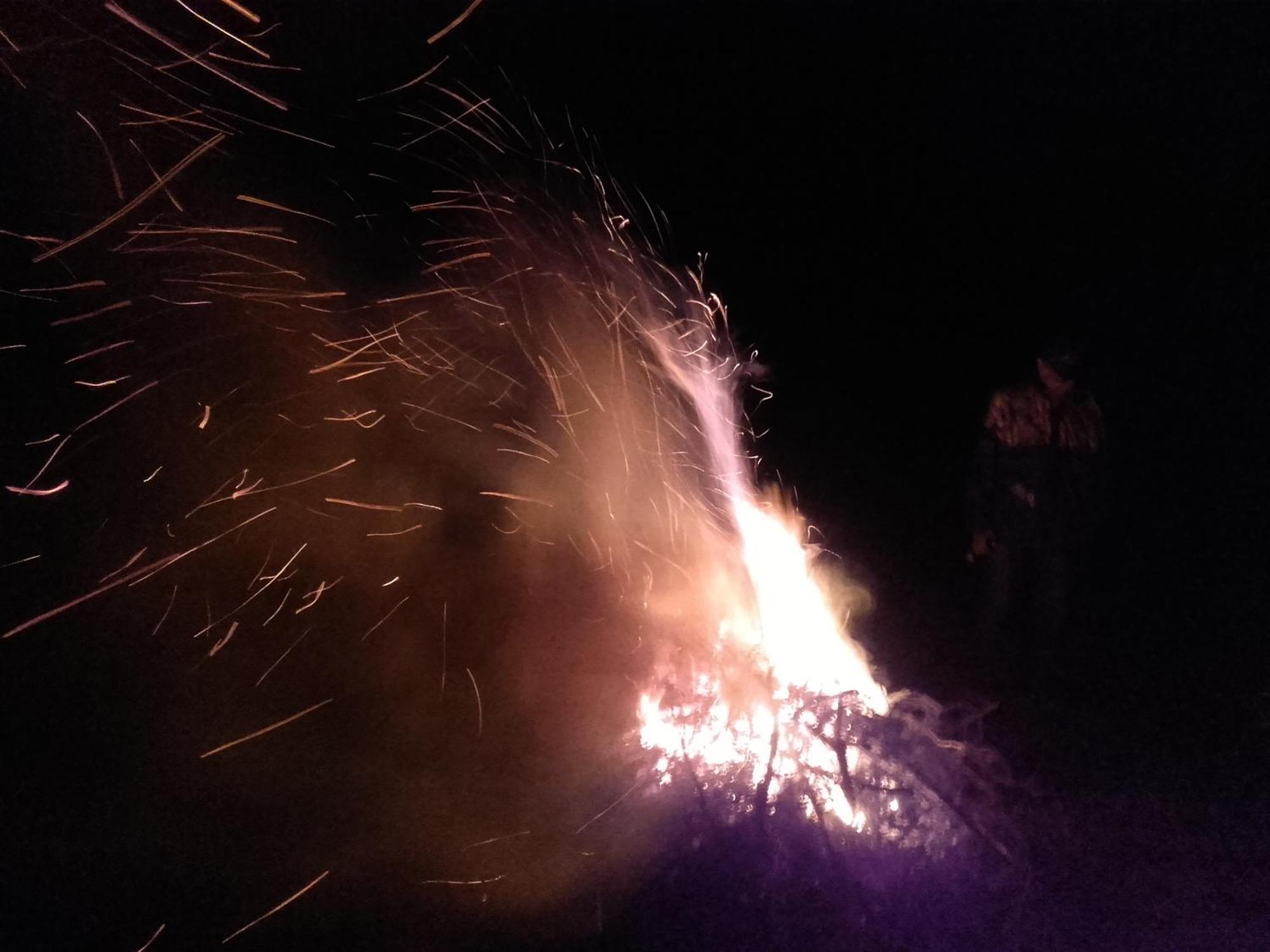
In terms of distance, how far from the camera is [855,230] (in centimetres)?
254

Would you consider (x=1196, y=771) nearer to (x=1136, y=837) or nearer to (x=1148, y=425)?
(x=1136, y=837)

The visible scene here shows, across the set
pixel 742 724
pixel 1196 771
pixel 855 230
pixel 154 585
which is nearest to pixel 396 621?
pixel 154 585

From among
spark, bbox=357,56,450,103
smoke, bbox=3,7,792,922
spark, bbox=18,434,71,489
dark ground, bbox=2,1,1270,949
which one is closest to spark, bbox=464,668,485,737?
smoke, bbox=3,7,792,922

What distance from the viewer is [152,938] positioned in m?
1.80

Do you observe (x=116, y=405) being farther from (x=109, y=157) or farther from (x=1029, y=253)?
(x=1029, y=253)

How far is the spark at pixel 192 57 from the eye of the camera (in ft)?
6.37

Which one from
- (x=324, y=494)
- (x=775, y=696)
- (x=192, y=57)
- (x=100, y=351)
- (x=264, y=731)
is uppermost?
(x=192, y=57)

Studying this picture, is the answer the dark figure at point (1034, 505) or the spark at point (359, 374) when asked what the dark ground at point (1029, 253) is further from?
the spark at point (359, 374)

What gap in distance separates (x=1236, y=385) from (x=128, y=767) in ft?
12.0

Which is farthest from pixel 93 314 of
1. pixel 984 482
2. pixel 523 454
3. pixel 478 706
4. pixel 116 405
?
pixel 984 482

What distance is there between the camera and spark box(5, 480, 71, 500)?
199cm

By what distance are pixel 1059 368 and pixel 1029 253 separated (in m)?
0.39

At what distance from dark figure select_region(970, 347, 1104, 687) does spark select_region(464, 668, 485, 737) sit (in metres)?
1.83

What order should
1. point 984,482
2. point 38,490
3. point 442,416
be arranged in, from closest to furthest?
point 38,490, point 442,416, point 984,482
